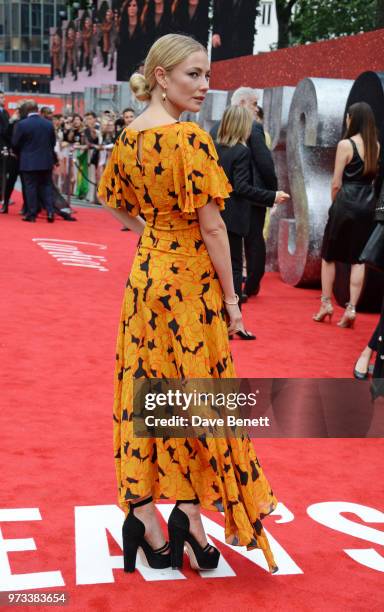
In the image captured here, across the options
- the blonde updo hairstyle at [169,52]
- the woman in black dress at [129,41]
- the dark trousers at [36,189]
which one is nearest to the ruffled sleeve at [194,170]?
the blonde updo hairstyle at [169,52]

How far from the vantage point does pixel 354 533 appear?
160 inches

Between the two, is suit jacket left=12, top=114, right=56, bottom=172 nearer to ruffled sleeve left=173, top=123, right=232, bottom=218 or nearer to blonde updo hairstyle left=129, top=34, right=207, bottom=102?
blonde updo hairstyle left=129, top=34, right=207, bottom=102

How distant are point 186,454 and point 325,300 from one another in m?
5.34

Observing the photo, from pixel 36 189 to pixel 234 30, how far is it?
2032cm

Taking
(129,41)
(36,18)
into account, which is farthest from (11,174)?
(36,18)

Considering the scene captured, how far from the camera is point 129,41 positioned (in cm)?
3575

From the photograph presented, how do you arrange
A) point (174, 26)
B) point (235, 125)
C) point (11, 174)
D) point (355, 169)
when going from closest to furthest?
point (235, 125)
point (355, 169)
point (11, 174)
point (174, 26)

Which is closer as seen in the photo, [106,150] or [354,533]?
[354,533]

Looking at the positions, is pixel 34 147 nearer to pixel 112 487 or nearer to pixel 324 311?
pixel 324 311

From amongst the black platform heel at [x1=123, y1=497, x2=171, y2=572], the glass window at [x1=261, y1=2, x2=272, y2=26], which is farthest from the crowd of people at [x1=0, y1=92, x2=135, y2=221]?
the glass window at [x1=261, y1=2, x2=272, y2=26]

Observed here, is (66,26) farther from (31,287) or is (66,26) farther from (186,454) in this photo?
(186,454)

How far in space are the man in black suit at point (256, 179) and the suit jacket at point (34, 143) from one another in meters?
7.45

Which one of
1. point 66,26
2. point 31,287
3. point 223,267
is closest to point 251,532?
point 223,267

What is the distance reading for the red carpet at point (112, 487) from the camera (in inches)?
137
